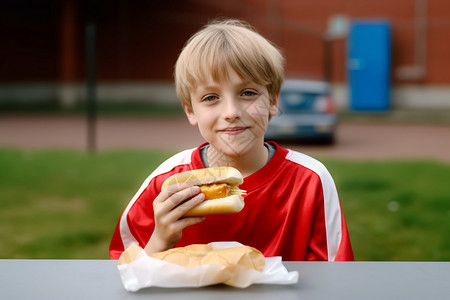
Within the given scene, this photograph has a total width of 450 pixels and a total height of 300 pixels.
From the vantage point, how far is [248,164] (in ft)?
6.36

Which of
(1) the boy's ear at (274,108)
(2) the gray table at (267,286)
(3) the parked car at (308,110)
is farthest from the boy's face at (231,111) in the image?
(3) the parked car at (308,110)

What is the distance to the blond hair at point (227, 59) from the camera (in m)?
1.73

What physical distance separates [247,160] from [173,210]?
1.55 feet

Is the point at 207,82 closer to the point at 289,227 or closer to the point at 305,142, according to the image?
the point at 289,227

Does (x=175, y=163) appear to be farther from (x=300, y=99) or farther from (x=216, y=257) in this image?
(x=300, y=99)

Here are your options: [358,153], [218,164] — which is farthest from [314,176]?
[358,153]

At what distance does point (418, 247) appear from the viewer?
4480 mm

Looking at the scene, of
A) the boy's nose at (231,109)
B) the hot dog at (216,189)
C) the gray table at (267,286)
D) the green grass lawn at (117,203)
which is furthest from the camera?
the green grass lawn at (117,203)

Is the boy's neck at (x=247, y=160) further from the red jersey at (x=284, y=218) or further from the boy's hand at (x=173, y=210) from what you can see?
the boy's hand at (x=173, y=210)

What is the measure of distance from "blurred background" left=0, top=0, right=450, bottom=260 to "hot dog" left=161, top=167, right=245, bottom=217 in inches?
211

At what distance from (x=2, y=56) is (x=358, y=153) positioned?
520 inches

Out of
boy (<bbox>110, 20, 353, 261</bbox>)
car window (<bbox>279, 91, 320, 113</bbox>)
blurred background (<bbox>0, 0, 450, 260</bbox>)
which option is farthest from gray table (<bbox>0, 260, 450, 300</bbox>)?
car window (<bbox>279, 91, 320, 113</bbox>)

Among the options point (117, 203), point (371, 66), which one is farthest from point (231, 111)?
point (371, 66)

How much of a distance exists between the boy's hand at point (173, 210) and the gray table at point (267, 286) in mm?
163
